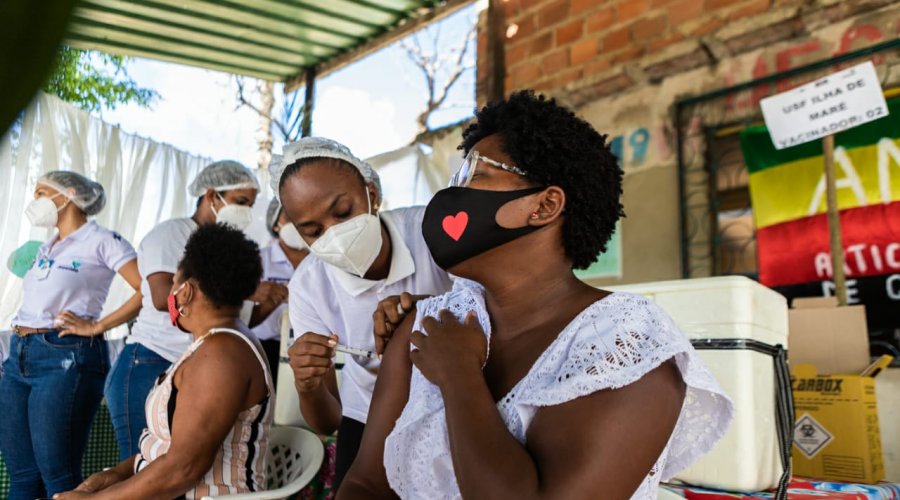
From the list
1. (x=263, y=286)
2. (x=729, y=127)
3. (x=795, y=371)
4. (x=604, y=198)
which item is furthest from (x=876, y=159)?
(x=263, y=286)

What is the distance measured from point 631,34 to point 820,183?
133 centimetres

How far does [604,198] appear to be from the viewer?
4.71 feet

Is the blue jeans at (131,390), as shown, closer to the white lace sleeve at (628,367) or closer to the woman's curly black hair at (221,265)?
the woman's curly black hair at (221,265)

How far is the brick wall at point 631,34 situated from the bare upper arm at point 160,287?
2437mm

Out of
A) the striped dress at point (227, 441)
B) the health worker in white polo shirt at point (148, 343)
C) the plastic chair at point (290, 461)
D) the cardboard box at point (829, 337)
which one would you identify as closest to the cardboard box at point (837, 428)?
the cardboard box at point (829, 337)

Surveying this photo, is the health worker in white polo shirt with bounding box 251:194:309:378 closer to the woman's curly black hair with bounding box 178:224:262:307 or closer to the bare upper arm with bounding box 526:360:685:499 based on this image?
the woman's curly black hair with bounding box 178:224:262:307

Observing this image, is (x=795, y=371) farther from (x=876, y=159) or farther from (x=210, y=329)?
(x=210, y=329)

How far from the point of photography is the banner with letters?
298 cm

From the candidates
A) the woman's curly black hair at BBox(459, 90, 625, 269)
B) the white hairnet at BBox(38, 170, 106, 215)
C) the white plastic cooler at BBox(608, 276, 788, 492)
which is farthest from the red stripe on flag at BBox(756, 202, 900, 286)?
the white hairnet at BBox(38, 170, 106, 215)

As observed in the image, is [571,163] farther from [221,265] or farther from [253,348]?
[221,265]

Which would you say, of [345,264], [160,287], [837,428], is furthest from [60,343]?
[837,428]

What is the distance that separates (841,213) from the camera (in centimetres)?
314

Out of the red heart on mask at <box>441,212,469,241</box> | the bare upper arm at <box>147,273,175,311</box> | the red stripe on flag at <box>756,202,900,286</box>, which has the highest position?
the red stripe on flag at <box>756,202,900,286</box>

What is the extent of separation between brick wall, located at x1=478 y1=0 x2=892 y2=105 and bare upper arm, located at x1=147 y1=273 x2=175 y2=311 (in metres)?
2.44
